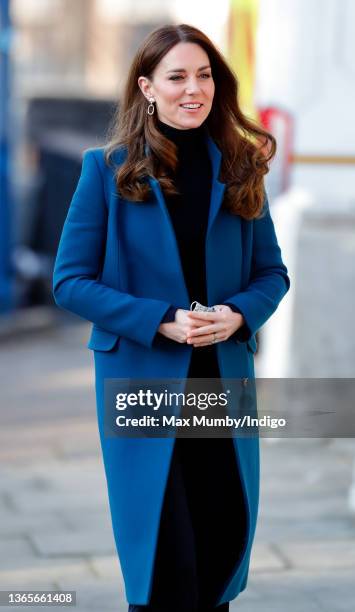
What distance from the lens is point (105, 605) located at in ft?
13.2

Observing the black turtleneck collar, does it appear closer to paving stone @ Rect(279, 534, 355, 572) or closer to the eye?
the eye

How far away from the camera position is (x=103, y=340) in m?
3.20

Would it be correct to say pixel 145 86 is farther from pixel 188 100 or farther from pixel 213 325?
pixel 213 325

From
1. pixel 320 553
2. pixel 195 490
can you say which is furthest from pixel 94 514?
pixel 195 490

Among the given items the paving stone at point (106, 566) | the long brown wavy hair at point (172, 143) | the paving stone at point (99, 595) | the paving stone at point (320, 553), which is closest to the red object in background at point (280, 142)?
the paving stone at point (320, 553)

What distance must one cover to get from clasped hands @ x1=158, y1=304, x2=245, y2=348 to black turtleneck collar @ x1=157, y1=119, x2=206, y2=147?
42cm

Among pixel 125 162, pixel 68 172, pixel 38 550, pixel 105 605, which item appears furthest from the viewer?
pixel 68 172

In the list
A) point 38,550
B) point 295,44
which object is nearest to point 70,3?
point 295,44

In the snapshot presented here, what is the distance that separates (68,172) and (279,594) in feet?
19.9

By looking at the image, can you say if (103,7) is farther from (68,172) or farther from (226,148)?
(226,148)

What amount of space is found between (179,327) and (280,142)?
121 inches

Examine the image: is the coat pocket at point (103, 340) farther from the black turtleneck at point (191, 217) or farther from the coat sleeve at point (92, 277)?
the black turtleneck at point (191, 217)

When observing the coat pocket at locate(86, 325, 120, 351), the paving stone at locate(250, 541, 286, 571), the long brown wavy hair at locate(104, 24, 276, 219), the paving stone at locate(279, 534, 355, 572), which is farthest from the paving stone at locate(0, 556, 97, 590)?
the long brown wavy hair at locate(104, 24, 276, 219)

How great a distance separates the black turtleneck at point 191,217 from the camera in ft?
10.3
